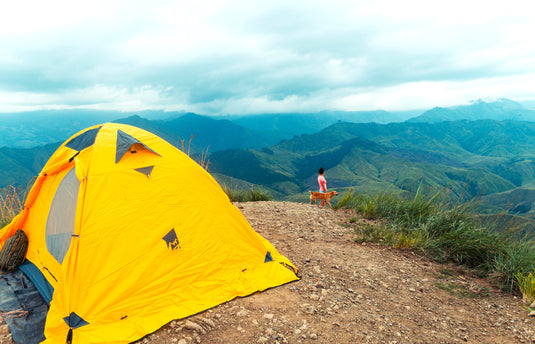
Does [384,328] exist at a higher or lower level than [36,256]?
lower

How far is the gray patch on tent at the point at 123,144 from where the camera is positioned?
5.10m

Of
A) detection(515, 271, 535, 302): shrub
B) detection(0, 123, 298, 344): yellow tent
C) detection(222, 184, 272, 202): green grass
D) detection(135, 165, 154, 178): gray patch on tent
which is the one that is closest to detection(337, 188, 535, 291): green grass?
detection(515, 271, 535, 302): shrub

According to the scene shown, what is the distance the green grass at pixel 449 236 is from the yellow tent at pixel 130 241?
3955 millimetres

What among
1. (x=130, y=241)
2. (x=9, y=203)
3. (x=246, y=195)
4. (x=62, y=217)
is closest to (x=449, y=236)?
(x=130, y=241)

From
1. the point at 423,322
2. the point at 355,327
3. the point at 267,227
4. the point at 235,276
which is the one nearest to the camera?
the point at 355,327

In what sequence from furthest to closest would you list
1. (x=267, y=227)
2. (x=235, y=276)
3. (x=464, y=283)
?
(x=267, y=227)
(x=464, y=283)
(x=235, y=276)

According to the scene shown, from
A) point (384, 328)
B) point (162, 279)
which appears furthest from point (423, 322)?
point (162, 279)

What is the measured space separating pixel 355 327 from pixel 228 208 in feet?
10.2

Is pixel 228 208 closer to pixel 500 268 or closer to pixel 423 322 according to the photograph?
pixel 423 322

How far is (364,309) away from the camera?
466cm

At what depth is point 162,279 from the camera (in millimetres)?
4555

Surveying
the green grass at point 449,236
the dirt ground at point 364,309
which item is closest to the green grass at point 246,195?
the green grass at point 449,236

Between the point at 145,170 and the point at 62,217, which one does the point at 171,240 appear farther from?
the point at 62,217

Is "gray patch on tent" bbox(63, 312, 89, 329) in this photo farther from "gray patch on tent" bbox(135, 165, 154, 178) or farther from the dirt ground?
"gray patch on tent" bbox(135, 165, 154, 178)
